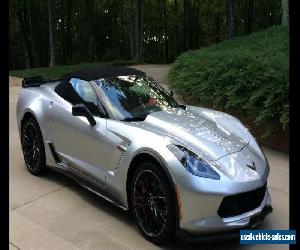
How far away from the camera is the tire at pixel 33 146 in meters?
5.61

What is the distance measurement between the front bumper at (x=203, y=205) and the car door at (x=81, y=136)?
1097 millimetres

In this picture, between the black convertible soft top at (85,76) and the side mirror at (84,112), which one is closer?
the side mirror at (84,112)

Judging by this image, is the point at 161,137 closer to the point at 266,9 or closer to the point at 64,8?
the point at 64,8

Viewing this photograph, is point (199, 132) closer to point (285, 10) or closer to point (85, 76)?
point (85, 76)

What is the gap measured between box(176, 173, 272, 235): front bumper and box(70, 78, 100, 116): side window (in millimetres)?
1547

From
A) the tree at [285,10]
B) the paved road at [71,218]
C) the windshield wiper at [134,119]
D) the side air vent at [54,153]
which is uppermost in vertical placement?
the tree at [285,10]

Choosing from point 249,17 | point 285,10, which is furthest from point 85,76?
point 249,17

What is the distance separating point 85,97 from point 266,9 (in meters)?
40.5

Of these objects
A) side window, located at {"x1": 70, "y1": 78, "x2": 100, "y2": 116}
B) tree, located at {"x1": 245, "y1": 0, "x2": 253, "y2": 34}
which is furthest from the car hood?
tree, located at {"x1": 245, "y1": 0, "x2": 253, "y2": 34}

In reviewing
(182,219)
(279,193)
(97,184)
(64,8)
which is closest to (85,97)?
(97,184)

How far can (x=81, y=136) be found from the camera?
15.8 ft

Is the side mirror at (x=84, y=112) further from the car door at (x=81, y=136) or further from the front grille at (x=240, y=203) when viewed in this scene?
the front grille at (x=240, y=203)

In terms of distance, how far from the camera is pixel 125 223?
4.43 metres

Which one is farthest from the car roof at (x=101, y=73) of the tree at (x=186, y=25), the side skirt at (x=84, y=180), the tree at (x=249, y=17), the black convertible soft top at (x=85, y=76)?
the tree at (x=249, y=17)
